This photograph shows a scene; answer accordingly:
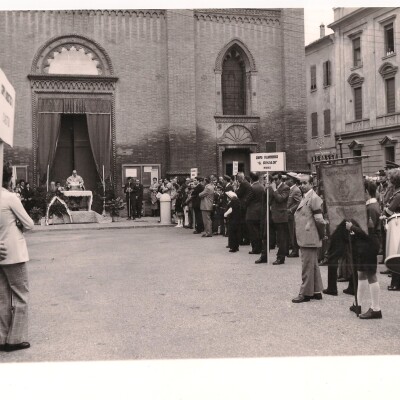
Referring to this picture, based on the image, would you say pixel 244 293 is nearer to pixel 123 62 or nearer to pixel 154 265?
pixel 154 265

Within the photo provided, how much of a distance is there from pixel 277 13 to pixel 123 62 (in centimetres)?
805

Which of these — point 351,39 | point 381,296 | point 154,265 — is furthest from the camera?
point 351,39

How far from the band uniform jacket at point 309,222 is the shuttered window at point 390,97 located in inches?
1030

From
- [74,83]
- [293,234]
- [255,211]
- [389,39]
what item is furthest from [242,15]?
[293,234]

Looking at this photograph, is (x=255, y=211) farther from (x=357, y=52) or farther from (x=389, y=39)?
(x=357, y=52)

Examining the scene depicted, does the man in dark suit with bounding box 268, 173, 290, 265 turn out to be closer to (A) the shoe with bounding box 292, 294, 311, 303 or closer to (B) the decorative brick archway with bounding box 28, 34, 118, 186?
(A) the shoe with bounding box 292, 294, 311, 303

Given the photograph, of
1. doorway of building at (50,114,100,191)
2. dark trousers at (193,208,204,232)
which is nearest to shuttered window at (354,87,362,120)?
A: doorway of building at (50,114,100,191)

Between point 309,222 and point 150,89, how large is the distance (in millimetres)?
20466

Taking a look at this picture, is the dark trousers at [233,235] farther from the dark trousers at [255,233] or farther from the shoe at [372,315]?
the shoe at [372,315]

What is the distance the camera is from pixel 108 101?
90.8 ft

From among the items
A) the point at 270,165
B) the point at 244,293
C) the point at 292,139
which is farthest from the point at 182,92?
the point at 244,293

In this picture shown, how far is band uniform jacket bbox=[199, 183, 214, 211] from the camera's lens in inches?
703

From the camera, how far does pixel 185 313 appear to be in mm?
7801

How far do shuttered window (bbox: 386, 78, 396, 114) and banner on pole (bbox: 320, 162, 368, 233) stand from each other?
88.7 ft
